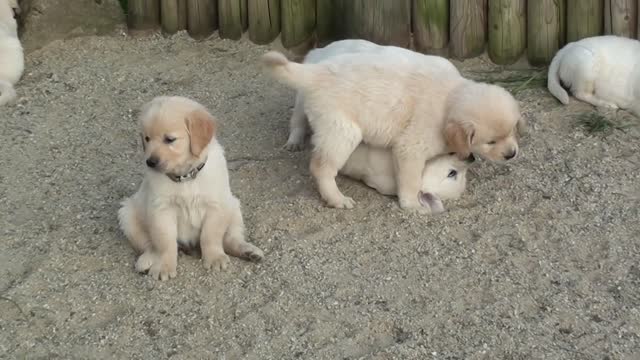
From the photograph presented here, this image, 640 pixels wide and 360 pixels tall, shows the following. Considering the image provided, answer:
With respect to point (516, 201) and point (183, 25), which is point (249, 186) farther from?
point (183, 25)

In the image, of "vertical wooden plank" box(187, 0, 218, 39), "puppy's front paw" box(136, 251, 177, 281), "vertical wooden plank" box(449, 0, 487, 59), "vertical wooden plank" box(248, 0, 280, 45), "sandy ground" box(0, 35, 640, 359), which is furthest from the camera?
"vertical wooden plank" box(187, 0, 218, 39)

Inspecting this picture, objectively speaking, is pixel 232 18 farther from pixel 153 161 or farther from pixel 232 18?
pixel 153 161

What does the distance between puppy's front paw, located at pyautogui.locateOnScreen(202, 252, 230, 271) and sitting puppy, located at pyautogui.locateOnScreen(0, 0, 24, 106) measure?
2.71 meters

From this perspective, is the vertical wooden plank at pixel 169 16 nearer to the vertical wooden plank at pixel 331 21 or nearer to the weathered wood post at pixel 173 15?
the weathered wood post at pixel 173 15

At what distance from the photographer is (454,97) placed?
18.5 ft

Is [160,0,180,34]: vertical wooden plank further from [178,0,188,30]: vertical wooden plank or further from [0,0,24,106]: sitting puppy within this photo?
[0,0,24,106]: sitting puppy

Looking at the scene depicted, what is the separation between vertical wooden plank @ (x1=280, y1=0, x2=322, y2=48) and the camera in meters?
7.39

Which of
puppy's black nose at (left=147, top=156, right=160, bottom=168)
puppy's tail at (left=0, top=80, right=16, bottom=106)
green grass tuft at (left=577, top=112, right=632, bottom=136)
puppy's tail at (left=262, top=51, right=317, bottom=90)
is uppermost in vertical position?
puppy's tail at (left=262, top=51, right=317, bottom=90)

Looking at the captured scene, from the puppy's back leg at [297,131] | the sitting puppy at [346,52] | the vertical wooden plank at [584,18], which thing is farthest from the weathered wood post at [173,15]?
the vertical wooden plank at [584,18]

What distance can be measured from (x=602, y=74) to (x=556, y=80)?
0.31 m

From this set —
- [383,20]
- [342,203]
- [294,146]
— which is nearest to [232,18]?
[383,20]

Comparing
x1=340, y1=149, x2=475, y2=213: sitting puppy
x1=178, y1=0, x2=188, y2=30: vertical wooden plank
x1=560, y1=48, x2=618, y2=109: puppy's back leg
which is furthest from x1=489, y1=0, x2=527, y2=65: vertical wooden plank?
x1=178, y1=0, x2=188, y2=30: vertical wooden plank

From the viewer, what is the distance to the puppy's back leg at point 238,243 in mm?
5129

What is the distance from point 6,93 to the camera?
23.0 ft
